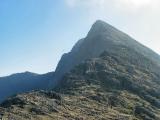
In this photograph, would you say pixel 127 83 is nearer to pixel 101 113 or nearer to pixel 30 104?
pixel 101 113

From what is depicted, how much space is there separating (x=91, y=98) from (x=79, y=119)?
33.7 metres

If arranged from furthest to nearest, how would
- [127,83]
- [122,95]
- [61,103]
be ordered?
[127,83], [122,95], [61,103]

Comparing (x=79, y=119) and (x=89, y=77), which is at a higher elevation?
(x=89, y=77)

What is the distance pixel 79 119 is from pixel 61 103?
1690 centimetres

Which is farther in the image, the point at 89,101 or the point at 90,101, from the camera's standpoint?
the point at 90,101

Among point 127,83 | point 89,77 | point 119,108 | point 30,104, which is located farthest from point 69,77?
point 30,104

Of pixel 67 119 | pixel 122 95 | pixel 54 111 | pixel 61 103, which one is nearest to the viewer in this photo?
pixel 67 119

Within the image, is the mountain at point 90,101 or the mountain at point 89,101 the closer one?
the mountain at point 89,101

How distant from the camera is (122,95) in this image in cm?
18025

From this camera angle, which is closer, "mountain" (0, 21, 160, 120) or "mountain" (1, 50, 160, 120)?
"mountain" (0, 21, 160, 120)

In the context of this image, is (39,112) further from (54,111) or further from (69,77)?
(69,77)

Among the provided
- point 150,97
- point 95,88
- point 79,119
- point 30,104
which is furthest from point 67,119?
point 150,97

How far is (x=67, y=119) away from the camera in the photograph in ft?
435

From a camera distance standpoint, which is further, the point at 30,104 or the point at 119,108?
the point at 119,108
